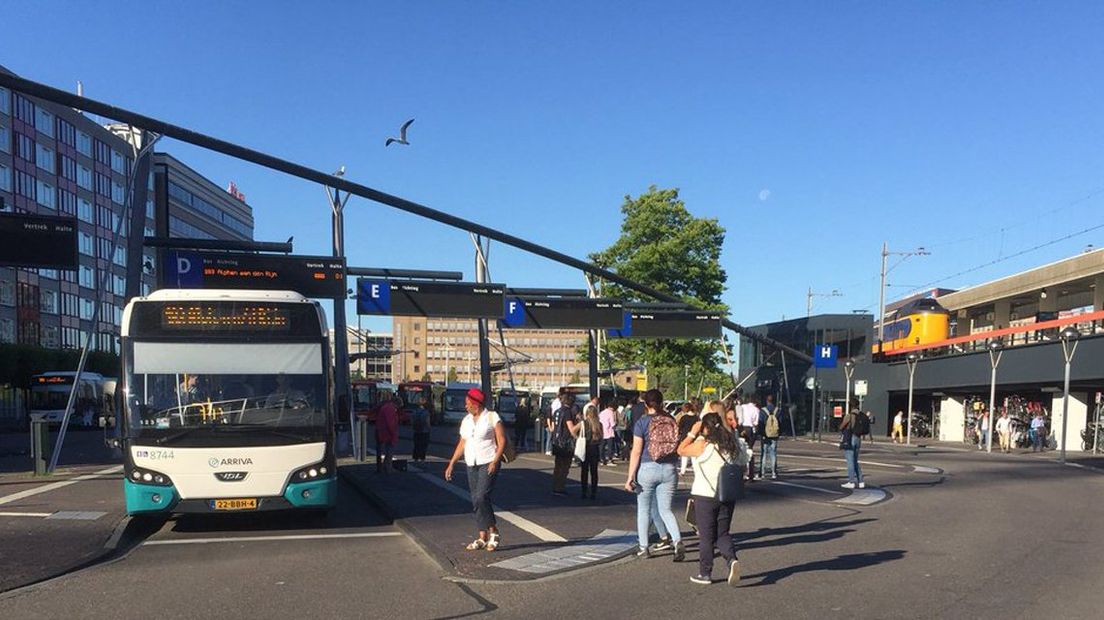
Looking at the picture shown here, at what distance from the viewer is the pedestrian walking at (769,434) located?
19.0m

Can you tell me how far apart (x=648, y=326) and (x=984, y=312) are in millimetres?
33013

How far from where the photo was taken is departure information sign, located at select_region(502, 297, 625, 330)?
28.8m

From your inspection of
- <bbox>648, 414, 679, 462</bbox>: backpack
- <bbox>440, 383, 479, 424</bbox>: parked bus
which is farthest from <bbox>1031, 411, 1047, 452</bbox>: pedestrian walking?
<bbox>440, 383, 479, 424</bbox>: parked bus

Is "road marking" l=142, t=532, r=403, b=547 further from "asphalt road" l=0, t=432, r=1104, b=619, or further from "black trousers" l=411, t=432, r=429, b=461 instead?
"black trousers" l=411, t=432, r=429, b=461

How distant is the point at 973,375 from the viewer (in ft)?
131

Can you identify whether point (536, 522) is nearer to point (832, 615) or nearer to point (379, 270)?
point (832, 615)

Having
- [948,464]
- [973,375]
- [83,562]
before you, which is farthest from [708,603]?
[973,375]

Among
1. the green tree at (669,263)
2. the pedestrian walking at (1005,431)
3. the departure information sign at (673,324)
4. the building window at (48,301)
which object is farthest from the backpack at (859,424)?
the building window at (48,301)

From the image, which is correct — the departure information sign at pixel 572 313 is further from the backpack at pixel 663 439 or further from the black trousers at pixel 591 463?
the backpack at pixel 663 439

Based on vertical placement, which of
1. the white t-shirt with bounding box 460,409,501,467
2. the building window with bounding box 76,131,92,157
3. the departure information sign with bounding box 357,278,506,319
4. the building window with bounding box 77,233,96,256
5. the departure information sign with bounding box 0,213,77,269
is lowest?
the white t-shirt with bounding box 460,409,501,467

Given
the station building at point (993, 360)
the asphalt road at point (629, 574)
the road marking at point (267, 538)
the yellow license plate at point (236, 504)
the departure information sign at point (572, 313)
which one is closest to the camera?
the asphalt road at point (629, 574)

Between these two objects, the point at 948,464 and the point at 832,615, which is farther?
the point at 948,464

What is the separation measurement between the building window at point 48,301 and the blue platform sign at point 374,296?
5993 cm

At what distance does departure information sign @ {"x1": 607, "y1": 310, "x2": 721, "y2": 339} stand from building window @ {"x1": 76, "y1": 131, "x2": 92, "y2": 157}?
64.6 metres
